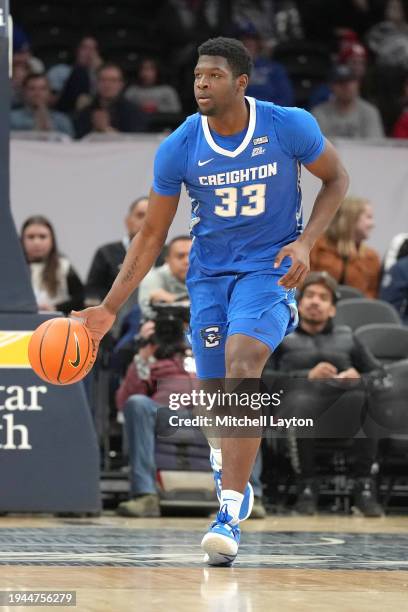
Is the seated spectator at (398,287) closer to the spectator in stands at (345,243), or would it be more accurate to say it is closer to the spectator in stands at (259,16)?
the spectator in stands at (345,243)

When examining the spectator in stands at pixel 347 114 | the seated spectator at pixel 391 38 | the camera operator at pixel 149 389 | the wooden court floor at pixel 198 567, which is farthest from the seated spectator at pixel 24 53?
the wooden court floor at pixel 198 567

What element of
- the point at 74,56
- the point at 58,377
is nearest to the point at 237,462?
the point at 58,377

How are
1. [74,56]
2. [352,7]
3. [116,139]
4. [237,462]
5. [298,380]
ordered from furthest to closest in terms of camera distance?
[352,7]
[74,56]
[116,139]
[298,380]
[237,462]

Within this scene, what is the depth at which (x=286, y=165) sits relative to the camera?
602 cm

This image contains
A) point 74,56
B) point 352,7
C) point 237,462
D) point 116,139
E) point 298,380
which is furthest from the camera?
point 352,7

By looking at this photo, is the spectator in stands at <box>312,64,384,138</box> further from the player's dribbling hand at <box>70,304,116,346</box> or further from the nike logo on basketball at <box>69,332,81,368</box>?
the nike logo on basketball at <box>69,332,81,368</box>

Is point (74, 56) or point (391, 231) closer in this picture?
point (391, 231)

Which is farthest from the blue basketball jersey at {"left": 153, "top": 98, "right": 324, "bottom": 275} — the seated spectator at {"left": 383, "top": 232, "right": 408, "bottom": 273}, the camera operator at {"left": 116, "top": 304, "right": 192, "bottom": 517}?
the seated spectator at {"left": 383, "top": 232, "right": 408, "bottom": 273}

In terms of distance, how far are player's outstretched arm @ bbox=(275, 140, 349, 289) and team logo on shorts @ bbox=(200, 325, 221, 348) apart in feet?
1.64

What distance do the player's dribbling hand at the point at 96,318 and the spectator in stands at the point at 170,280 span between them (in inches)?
139

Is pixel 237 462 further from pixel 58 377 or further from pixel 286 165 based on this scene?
pixel 286 165

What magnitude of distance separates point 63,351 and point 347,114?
8579 millimetres

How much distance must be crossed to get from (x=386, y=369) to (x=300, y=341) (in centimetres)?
68

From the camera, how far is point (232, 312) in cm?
590
